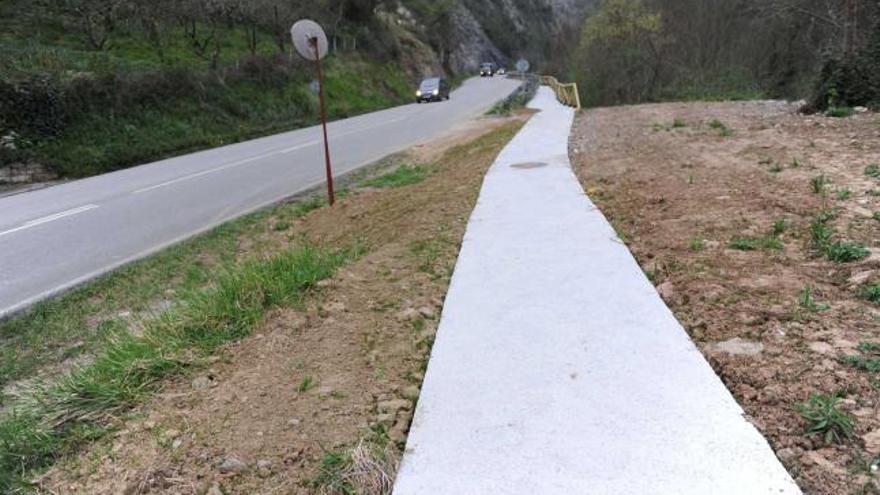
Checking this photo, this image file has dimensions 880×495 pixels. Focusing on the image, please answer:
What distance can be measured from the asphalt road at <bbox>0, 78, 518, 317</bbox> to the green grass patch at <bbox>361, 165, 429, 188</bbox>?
56.5 inches

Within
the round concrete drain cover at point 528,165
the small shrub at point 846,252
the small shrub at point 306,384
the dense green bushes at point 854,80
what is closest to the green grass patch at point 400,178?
the round concrete drain cover at point 528,165

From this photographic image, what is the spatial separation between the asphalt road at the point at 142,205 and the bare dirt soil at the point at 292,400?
3.95 m

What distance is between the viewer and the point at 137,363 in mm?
3613

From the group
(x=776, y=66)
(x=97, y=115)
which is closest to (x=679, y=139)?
(x=97, y=115)

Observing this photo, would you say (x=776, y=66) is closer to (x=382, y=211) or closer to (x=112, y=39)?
(x=382, y=211)

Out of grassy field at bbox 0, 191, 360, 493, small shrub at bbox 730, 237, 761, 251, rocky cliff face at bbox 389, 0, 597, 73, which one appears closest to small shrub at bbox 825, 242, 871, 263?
small shrub at bbox 730, 237, 761, 251

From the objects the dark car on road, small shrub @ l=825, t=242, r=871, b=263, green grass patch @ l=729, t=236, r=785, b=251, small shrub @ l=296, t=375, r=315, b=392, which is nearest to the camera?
small shrub @ l=296, t=375, r=315, b=392

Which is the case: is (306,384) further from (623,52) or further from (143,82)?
(623,52)

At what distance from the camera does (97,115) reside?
684 inches

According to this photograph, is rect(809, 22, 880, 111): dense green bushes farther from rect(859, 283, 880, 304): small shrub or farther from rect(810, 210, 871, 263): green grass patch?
rect(859, 283, 880, 304): small shrub

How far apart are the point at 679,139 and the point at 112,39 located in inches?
918

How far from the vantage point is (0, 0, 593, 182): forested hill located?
15859mm

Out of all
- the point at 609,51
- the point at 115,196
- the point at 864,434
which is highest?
the point at 609,51

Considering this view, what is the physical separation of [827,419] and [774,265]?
2.13 meters
